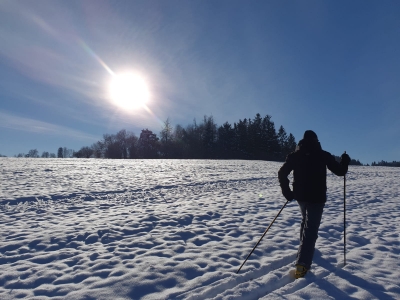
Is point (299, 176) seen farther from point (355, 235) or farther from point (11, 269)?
point (11, 269)

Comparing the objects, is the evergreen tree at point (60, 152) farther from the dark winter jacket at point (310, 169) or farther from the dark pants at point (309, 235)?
the dark pants at point (309, 235)

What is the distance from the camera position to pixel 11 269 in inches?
180

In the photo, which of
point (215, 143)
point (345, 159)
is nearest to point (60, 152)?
point (215, 143)

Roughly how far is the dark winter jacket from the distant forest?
6117cm

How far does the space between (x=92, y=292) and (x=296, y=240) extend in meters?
4.77

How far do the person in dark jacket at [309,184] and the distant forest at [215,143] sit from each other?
61.2m

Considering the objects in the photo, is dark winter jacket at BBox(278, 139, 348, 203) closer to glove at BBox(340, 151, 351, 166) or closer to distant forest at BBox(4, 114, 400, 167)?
glove at BBox(340, 151, 351, 166)

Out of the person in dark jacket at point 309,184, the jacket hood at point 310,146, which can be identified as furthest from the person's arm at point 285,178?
the jacket hood at point 310,146

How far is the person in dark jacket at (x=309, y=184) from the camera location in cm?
435

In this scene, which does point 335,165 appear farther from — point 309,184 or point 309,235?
point 309,235

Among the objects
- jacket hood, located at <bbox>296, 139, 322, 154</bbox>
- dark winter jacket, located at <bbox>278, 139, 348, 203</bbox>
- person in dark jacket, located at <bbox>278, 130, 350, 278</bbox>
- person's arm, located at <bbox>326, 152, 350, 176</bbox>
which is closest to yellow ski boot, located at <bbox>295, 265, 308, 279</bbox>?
person in dark jacket, located at <bbox>278, 130, 350, 278</bbox>

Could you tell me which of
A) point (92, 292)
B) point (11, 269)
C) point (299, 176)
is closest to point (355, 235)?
point (299, 176)

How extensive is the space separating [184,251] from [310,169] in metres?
3.24

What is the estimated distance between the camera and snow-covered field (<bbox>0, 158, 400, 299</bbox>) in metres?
3.91
